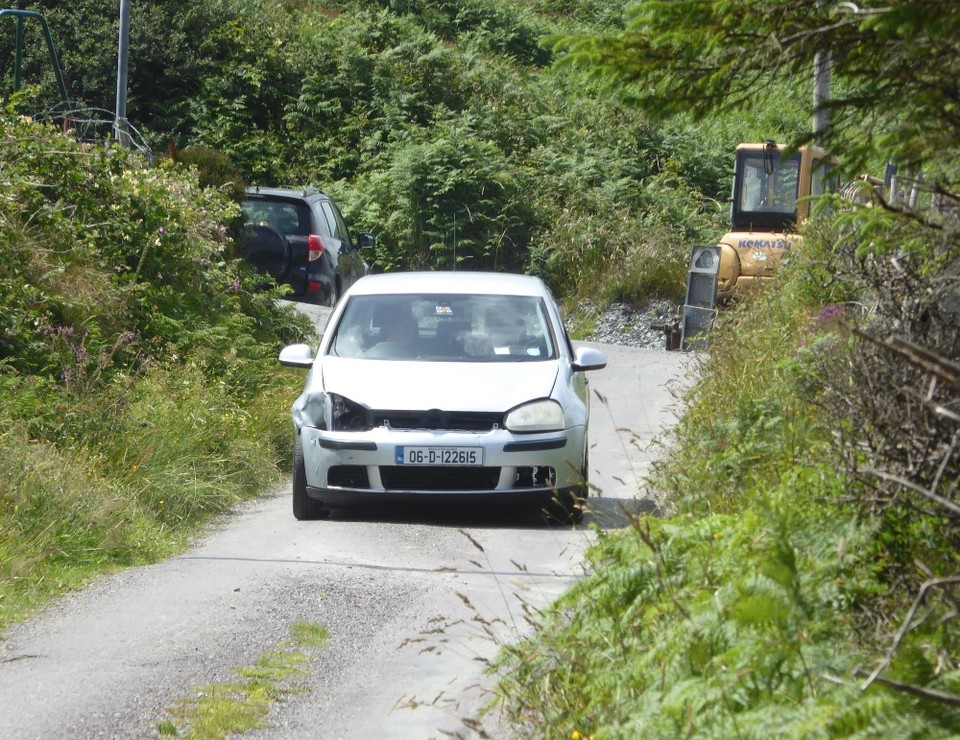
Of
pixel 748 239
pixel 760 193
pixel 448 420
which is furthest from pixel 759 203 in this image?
pixel 448 420

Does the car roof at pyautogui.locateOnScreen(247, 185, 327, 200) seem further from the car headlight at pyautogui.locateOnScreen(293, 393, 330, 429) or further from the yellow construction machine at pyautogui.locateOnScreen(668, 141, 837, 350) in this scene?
the car headlight at pyautogui.locateOnScreen(293, 393, 330, 429)

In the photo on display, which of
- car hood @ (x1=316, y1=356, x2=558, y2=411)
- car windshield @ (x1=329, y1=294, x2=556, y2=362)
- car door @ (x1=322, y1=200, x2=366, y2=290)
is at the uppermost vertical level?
car windshield @ (x1=329, y1=294, x2=556, y2=362)

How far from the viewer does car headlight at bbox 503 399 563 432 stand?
866cm

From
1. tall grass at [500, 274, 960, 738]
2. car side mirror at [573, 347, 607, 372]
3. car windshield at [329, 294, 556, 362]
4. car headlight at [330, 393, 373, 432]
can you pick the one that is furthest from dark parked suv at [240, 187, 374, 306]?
tall grass at [500, 274, 960, 738]

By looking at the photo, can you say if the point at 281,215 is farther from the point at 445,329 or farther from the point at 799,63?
the point at 799,63

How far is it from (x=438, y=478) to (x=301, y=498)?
990 millimetres

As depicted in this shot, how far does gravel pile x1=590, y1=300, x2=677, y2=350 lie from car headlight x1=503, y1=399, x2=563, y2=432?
12.6 meters

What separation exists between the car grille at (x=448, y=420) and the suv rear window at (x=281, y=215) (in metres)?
A: 10.6

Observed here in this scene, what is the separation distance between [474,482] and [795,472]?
147 inches

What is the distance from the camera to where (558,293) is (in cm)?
2586

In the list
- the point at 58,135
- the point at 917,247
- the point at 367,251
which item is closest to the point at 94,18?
the point at 367,251

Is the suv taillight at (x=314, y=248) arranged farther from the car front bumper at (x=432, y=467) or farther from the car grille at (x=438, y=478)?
the car grille at (x=438, y=478)

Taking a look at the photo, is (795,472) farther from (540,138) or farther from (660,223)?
(540,138)

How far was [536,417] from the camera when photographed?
873 cm
